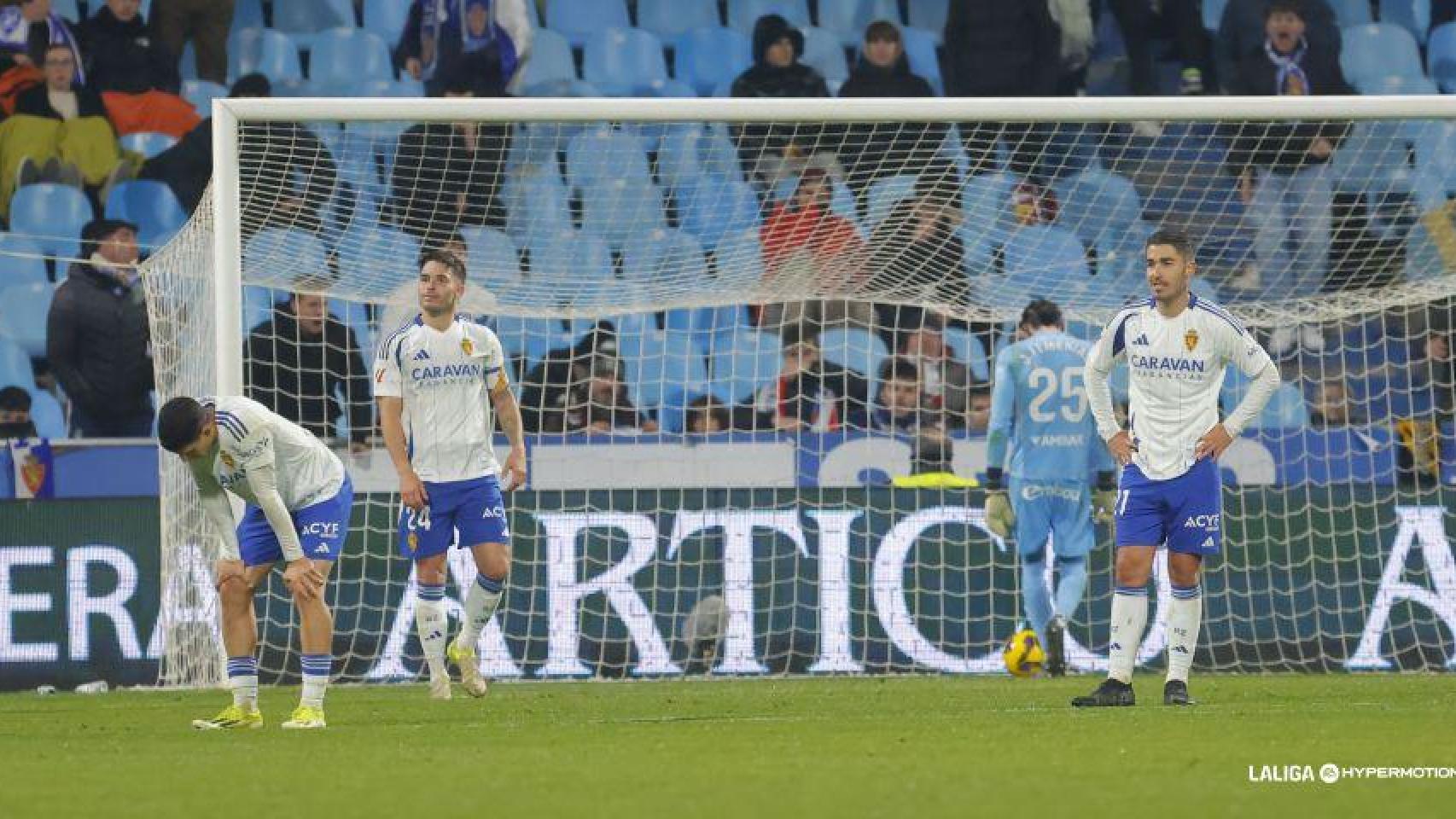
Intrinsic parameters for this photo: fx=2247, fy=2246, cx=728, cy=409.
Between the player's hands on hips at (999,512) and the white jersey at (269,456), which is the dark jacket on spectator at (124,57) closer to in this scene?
the player's hands on hips at (999,512)

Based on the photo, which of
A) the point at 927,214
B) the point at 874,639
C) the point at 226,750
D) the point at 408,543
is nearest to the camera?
the point at 226,750

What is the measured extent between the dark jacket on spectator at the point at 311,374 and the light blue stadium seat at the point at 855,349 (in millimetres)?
3446

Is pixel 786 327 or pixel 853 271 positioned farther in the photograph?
pixel 786 327

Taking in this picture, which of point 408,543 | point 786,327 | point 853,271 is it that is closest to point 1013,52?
point 786,327

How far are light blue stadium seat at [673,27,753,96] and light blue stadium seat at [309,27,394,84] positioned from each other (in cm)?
266

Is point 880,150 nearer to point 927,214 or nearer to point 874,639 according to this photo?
point 927,214

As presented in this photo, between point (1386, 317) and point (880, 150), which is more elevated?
point (880, 150)

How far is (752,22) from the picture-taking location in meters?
21.0

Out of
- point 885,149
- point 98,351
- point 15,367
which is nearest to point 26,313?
point 15,367

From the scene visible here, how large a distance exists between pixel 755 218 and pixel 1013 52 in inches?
213

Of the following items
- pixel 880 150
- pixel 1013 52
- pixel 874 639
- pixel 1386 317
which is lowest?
pixel 874 639

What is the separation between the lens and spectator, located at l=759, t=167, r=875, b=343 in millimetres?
15367

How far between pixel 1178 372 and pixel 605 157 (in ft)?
29.0

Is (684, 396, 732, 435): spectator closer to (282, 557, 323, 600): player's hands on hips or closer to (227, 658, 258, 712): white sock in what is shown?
(227, 658, 258, 712): white sock
